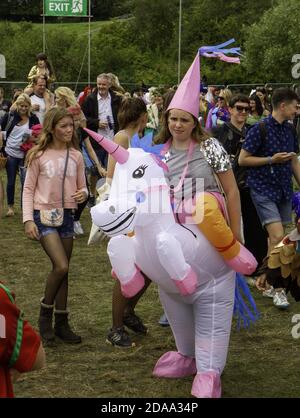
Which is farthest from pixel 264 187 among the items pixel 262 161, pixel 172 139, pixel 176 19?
pixel 176 19

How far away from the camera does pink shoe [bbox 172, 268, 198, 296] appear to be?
153 inches

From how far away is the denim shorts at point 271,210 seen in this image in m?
5.94

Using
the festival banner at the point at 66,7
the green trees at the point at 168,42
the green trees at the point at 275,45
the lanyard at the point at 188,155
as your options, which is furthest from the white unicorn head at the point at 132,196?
the green trees at the point at 275,45

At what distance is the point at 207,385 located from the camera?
4145 millimetres

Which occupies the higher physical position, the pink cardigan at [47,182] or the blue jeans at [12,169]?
the pink cardigan at [47,182]

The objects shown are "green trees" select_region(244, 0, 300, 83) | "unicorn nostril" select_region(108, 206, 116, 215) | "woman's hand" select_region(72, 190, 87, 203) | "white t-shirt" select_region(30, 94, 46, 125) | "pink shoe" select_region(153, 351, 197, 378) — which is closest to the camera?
"unicorn nostril" select_region(108, 206, 116, 215)

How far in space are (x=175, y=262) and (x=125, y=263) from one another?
14.0 inches

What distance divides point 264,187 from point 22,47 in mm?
33601

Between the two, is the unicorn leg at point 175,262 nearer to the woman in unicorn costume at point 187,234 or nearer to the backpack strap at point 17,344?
the woman in unicorn costume at point 187,234

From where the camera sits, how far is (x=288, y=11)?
3450cm

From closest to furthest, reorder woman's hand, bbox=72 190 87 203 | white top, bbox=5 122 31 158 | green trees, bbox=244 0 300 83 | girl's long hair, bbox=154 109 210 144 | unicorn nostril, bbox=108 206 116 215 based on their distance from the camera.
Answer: unicorn nostril, bbox=108 206 116 215 < girl's long hair, bbox=154 109 210 144 < woman's hand, bbox=72 190 87 203 < white top, bbox=5 122 31 158 < green trees, bbox=244 0 300 83

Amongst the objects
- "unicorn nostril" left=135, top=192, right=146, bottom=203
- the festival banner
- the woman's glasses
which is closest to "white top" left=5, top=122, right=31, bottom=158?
the woman's glasses

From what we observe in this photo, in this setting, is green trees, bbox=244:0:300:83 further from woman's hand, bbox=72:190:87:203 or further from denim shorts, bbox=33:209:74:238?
denim shorts, bbox=33:209:74:238

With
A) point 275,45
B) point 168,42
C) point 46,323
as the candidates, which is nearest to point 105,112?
point 46,323
